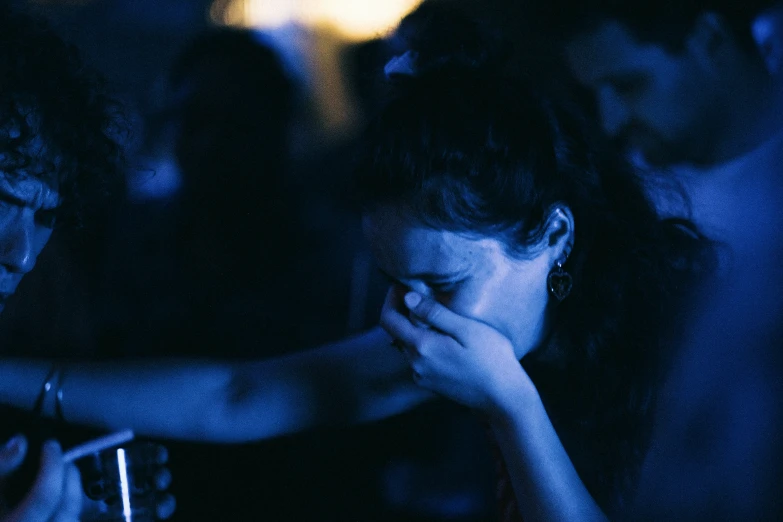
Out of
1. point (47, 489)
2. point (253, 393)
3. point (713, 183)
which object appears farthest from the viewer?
point (253, 393)

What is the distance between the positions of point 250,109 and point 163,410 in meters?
0.41

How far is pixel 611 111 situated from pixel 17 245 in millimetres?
717

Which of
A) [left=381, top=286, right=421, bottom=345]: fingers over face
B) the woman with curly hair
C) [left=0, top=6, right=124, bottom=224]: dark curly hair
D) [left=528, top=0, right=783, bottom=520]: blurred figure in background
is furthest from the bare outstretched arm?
[left=528, top=0, right=783, bottom=520]: blurred figure in background

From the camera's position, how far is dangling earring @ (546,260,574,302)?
78 cm

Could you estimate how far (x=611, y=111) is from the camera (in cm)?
83

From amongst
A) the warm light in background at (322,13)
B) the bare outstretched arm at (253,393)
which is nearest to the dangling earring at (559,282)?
the bare outstretched arm at (253,393)

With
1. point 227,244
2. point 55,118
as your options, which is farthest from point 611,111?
point 55,118

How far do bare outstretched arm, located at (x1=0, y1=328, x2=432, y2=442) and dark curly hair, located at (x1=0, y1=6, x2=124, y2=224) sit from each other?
0.22 metres

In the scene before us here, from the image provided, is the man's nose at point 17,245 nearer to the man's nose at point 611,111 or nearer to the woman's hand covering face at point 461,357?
the woman's hand covering face at point 461,357

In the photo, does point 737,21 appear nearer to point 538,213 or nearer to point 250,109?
point 538,213

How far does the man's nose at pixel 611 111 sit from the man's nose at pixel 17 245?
2.26ft

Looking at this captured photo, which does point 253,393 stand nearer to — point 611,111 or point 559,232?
point 559,232

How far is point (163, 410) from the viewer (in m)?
0.91

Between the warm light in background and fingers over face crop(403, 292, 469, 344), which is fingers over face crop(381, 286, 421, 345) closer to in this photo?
fingers over face crop(403, 292, 469, 344)
